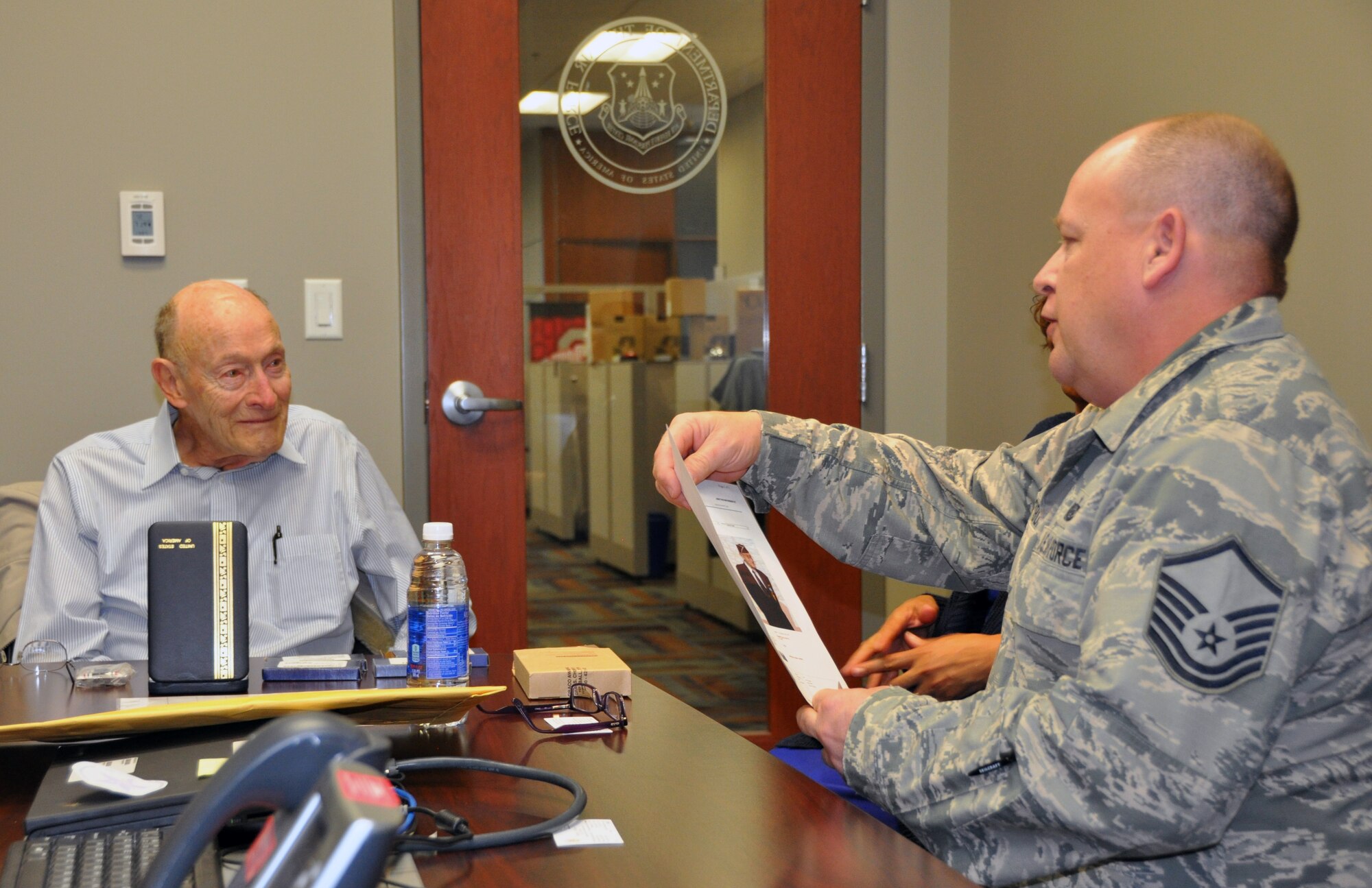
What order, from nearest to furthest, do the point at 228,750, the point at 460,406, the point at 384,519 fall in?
the point at 228,750, the point at 384,519, the point at 460,406

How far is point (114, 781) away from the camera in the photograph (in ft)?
3.29

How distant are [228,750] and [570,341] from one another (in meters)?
1.99

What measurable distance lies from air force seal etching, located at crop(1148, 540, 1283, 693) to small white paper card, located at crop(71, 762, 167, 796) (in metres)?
0.84

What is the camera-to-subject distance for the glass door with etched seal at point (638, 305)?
2998 millimetres

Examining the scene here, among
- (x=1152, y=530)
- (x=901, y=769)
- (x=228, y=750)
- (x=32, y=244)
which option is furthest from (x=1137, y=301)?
(x=32, y=244)

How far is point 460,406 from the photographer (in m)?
2.89

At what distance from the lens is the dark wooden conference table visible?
3.04 ft

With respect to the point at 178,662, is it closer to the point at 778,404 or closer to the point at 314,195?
the point at 314,195

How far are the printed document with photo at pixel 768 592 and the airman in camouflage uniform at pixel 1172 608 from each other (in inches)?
2.0

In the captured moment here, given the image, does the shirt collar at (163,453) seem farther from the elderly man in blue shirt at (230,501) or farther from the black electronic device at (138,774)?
the black electronic device at (138,774)

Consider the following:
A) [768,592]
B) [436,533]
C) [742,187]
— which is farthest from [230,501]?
[742,187]

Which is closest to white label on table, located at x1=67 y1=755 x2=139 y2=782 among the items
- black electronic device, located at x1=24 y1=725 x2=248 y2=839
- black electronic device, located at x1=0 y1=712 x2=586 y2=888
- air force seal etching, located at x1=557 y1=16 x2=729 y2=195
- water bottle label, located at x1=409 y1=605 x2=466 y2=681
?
black electronic device, located at x1=24 y1=725 x2=248 y2=839

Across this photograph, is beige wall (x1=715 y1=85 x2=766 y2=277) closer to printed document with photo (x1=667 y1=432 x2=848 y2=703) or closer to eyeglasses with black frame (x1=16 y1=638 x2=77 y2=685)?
printed document with photo (x1=667 y1=432 x2=848 y2=703)

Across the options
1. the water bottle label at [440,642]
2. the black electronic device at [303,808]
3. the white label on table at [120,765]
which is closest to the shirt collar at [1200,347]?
the water bottle label at [440,642]
